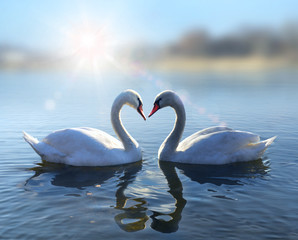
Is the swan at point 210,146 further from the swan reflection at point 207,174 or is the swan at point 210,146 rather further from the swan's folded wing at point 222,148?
the swan reflection at point 207,174

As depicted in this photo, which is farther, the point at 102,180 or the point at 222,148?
the point at 222,148

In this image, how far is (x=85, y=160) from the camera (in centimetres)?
951

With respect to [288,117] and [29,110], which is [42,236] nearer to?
[288,117]

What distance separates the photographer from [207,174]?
9.04 m

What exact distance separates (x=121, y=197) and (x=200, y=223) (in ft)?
6.29

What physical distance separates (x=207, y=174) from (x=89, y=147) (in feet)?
9.64

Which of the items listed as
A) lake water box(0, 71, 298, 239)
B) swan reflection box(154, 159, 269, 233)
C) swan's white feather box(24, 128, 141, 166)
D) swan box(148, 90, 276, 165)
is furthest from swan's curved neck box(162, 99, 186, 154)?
swan's white feather box(24, 128, 141, 166)

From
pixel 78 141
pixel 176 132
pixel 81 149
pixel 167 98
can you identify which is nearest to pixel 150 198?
pixel 81 149

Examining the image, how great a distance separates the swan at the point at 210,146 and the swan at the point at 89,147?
855 millimetres

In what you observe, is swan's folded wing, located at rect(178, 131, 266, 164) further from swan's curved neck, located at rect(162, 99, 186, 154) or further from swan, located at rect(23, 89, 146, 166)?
swan, located at rect(23, 89, 146, 166)

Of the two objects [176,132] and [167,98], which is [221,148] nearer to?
[176,132]

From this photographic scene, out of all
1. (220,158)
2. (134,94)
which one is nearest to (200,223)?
(220,158)

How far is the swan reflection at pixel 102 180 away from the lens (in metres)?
6.43

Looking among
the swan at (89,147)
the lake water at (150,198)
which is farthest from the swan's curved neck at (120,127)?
the lake water at (150,198)
